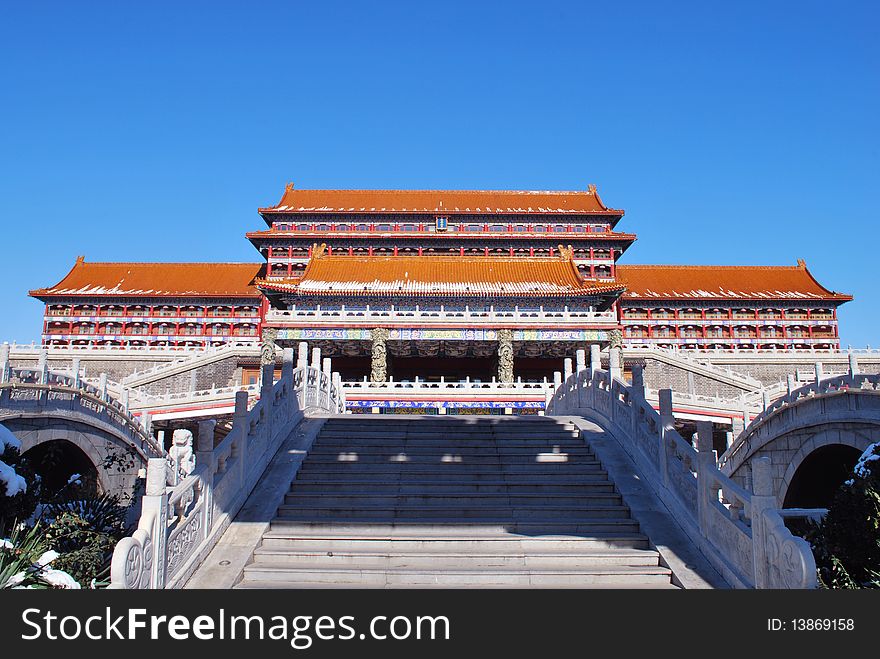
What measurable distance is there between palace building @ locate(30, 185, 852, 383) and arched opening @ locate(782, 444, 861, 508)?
702 inches

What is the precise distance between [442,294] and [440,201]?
16.1 m

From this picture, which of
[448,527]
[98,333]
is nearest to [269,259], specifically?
[98,333]

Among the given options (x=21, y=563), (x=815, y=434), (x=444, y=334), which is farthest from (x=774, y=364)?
(x=21, y=563)

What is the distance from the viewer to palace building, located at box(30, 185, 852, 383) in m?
34.2

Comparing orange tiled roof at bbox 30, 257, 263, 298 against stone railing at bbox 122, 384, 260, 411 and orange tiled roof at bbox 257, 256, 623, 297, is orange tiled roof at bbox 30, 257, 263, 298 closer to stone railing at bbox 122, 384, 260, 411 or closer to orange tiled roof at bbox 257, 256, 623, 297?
orange tiled roof at bbox 257, 256, 623, 297

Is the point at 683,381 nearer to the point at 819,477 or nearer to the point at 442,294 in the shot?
the point at 442,294

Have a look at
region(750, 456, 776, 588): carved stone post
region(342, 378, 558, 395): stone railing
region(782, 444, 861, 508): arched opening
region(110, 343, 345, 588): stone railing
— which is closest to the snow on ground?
region(110, 343, 345, 588): stone railing

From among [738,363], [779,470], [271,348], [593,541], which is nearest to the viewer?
[593,541]

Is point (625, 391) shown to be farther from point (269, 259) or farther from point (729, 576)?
point (269, 259)

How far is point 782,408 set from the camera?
15195mm

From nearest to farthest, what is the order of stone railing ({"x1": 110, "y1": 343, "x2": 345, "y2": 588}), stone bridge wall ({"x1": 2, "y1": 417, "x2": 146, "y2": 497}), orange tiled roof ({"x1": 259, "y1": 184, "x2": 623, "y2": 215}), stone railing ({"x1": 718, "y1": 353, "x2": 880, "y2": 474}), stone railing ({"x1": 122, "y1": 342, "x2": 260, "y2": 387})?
stone railing ({"x1": 110, "y1": 343, "x2": 345, "y2": 588}), stone railing ({"x1": 718, "y1": 353, "x2": 880, "y2": 474}), stone bridge wall ({"x1": 2, "y1": 417, "x2": 146, "y2": 497}), stone railing ({"x1": 122, "y1": 342, "x2": 260, "y2": 387}), orange tiled roof ({"x1": 259, "y1": 184, "x2": 623, "y2": 215})

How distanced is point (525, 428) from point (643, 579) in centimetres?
469

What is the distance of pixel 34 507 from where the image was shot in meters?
7.89
